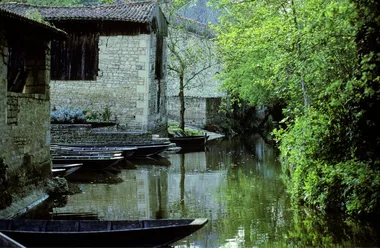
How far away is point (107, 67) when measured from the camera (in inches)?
978

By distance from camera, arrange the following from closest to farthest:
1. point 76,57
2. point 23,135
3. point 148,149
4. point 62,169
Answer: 1. point 23,135
2. point 62,169
3. point 148,149
4. point 76,57

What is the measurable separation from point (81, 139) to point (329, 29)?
1392 cm

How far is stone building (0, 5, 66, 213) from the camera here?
35.5ft

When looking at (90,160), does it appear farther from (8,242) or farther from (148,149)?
(8,242)

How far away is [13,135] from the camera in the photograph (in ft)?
37.1

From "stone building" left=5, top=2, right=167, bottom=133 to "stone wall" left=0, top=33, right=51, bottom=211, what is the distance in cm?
1132

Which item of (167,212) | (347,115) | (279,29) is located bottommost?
(167,212)

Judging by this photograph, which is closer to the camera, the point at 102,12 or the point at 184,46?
the point at 102,12

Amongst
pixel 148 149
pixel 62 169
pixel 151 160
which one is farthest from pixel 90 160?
pixel 148 149

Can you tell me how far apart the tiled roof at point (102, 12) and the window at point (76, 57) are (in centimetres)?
100

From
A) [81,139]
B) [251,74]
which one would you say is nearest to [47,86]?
[81,139]

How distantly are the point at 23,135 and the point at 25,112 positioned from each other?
512 mm

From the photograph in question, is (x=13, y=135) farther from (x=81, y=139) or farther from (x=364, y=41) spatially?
(x=81, y=139)

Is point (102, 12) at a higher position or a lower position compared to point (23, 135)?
higher
